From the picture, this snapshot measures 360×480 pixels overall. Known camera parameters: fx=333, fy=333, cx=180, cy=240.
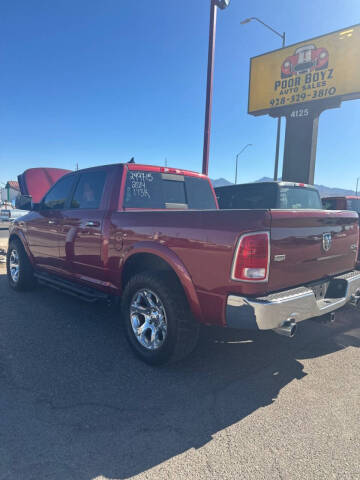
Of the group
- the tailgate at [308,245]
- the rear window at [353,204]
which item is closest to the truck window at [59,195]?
the tailgate at [308,245]

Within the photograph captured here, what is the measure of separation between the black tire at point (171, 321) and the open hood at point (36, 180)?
5592 mm

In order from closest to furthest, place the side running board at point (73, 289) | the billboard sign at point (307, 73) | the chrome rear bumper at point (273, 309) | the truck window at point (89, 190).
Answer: the chrome rear bumper at point (273, 309), the side running board at point (73, 289), the truck window at point (89, 190), the billboard sign at point (307, 73)

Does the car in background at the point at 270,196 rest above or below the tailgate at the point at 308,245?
above

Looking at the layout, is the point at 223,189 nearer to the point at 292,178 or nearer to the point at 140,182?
the point at 140,182

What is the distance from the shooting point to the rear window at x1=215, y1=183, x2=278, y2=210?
628 centimetres

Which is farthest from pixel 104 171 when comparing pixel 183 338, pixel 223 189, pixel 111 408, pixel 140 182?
pixel 223 189

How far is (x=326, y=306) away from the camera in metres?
2.95

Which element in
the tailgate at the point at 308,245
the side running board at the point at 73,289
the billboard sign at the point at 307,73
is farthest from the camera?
the billboard sign at the point at 307,73

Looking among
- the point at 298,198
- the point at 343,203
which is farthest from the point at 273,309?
the point at 343,203

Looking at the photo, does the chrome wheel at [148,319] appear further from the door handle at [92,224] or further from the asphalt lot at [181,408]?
the door handle at [92,224]

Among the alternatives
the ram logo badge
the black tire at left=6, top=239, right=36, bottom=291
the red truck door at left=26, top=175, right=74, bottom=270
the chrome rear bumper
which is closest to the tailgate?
the ram logo badge

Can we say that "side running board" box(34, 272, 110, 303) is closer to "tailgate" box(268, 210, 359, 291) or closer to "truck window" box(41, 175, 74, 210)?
"truck window" box(41, 175, 74, 210)

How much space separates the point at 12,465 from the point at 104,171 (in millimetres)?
2961

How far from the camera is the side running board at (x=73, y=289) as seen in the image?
3.76 m
